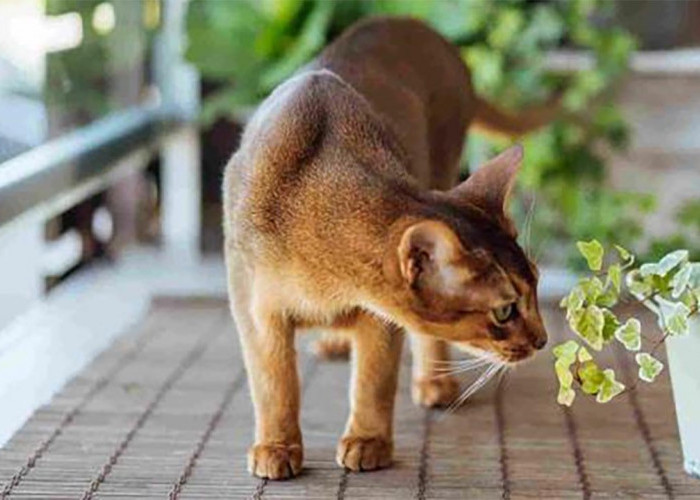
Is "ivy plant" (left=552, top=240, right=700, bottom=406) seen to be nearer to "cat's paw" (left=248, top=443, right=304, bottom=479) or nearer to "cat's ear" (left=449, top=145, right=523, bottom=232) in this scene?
"cat's ear" (left=449, top=145, right=523, bottom=232)

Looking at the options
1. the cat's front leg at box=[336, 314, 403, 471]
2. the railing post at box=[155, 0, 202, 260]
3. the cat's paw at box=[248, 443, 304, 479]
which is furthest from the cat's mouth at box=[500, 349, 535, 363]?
the railing post at box=[155, 0, 202, 260]

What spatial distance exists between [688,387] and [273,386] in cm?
50

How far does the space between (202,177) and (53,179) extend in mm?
646

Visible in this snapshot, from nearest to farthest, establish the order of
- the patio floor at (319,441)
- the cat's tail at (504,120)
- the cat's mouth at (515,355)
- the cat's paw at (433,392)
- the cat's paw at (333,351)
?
the cat's mouth at (515,355) → the patio floor at (319,441) → the cat's paw at (433,392) → the cat's paw at (333,351) → the cat's tail at (504,120)

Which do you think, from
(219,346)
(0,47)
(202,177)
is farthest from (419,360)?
(202,177)

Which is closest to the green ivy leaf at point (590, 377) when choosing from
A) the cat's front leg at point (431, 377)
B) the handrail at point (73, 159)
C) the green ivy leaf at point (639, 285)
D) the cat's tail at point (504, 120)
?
the green ivy leaf at point (639, 285)

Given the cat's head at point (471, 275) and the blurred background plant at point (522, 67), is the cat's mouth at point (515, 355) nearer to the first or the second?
the cat's head at point (471, 275)

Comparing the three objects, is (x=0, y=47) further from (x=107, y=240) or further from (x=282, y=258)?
(x=282, y=258)

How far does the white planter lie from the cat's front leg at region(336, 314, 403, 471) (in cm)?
34

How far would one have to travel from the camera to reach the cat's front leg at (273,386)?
1943 millimetres

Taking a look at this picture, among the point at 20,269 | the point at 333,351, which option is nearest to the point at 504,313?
the point at 333,351

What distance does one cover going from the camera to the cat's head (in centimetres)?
168

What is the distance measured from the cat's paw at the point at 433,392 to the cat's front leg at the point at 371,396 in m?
0.26

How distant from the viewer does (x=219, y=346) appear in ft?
8.49
